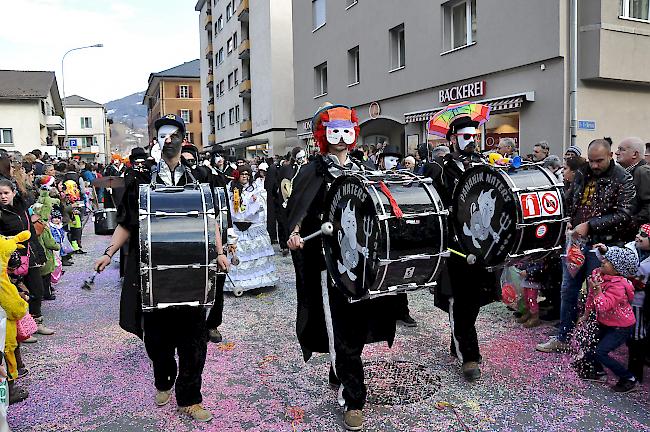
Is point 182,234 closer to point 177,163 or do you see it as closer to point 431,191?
point 177,163

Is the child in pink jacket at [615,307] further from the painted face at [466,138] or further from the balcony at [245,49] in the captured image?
the balcony at [245,49]

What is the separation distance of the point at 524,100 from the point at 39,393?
1060cm

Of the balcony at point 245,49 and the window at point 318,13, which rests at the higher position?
the balcony at point 245,49

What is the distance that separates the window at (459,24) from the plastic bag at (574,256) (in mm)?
10003

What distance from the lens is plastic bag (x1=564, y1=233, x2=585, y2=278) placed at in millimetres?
4742

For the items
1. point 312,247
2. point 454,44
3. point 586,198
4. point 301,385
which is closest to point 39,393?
point 301,385

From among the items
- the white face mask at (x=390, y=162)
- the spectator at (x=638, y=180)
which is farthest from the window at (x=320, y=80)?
the spectator at (x=638, y=180)

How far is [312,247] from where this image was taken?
388 centimetres

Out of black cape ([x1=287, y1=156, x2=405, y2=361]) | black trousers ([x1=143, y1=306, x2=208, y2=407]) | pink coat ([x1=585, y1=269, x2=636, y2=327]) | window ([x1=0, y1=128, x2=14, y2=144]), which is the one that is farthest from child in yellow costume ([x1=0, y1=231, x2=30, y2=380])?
window ([x1=0, y1=128, x2=14, y2=144])

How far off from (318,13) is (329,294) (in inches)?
830

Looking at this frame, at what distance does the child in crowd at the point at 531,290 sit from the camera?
5.61m

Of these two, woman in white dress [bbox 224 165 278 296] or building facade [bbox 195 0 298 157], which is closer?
woman in white dress [bbox 224 165 278 296]

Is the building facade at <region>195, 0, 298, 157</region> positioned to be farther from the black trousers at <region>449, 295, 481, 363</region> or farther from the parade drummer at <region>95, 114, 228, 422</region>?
the parade drummer at <region>95, 114, 228, 422</region>

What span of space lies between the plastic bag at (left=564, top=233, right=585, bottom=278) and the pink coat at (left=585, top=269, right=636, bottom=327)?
0.56m
